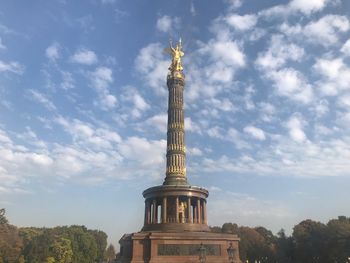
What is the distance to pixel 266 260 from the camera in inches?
2504

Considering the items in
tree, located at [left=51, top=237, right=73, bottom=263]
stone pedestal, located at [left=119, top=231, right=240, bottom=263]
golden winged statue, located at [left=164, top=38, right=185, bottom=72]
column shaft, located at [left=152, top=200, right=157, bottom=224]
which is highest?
golden winged statue, located at [left=164, top=38, right=185, bottom=72]

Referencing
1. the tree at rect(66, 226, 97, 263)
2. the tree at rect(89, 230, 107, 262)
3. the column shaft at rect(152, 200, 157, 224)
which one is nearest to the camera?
the column shaft at rect(152, 200, 157, 224)

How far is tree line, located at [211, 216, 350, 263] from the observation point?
46.8 meters

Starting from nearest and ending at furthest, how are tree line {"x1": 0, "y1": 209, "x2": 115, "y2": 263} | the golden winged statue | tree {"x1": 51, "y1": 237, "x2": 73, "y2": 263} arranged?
the golden winged statue → tree line {"x1": 0, "y1": 209, "x2": 115, "y2": 263} → tree {"x1": 51, "y1": 237, "x2": 73, "y2": 263}

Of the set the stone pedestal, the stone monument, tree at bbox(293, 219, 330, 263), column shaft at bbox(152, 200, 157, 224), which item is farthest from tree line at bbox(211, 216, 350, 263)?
column shaft at bbox(152, 200, 157, 224)

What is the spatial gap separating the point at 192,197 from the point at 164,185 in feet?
10.4

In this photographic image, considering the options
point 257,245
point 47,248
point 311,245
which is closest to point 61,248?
point 47,248

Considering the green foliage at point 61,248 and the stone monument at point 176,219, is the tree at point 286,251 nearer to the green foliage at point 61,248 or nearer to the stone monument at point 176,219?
the stone monument at point 176,219

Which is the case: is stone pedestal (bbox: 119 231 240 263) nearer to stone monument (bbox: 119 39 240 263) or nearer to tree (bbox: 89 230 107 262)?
stone monument (bbox: 119 39 240 263)

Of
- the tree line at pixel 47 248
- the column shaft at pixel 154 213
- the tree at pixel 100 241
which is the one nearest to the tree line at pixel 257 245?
the tree line at pixel 47 248

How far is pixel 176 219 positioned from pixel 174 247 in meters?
3.52

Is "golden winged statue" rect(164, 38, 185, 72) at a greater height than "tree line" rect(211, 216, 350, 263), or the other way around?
"golden winged statue" rect(164, 38, 185, 72)

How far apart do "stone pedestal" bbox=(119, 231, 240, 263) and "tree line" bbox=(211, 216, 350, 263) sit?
19.9m

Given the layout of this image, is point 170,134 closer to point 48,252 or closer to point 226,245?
point 226,245
